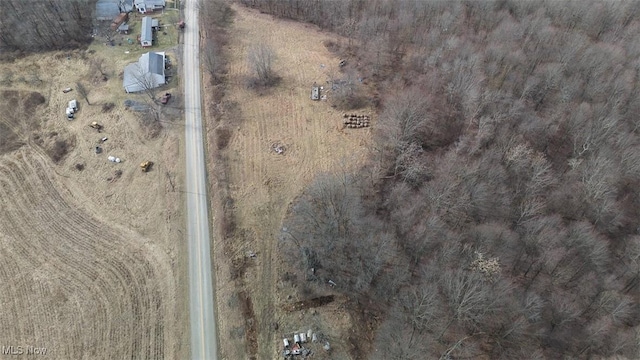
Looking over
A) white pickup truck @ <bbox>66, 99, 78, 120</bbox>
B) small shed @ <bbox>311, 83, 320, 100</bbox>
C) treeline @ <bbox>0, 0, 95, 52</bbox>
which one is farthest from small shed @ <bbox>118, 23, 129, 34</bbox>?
small shed @ <bbox>311, 83, 320, 100</bbox>

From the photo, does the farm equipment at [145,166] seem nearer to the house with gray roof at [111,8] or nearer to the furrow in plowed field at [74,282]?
the furrow in plowed field at [74,282]

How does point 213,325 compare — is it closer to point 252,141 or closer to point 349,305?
point 349,305

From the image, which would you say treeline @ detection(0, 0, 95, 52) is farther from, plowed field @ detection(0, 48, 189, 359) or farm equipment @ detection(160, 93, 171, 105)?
farm equipment @ detection(160, 93, 171, 105)

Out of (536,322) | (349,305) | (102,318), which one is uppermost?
(536,322)

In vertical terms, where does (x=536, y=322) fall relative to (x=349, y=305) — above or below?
above

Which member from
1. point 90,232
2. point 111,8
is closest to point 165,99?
point 90,232

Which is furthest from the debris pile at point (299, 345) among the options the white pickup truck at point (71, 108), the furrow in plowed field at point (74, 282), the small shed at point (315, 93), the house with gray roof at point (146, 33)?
the house with gray roof at point (146, 33)

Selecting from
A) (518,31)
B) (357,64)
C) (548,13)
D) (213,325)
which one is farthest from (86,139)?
(548,13)

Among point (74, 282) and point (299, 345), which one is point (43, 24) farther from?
point (299, 345)
